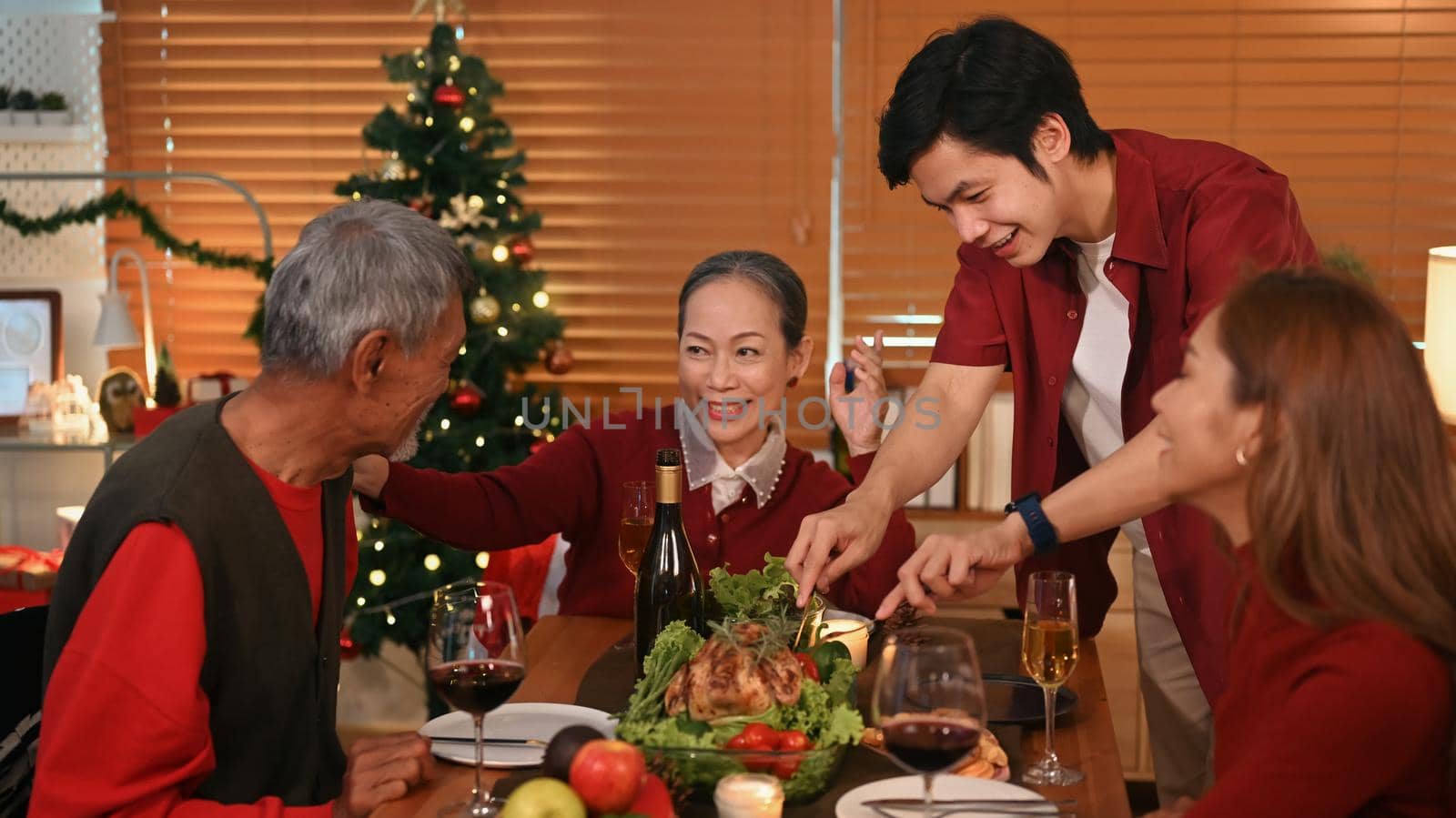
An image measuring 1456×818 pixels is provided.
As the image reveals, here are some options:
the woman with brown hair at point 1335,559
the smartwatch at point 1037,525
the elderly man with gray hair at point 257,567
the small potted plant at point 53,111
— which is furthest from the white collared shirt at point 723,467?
the small potted plant at point 53,111

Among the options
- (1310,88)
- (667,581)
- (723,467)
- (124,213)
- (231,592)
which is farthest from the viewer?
(124,213)

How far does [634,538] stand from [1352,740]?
1.14 metres

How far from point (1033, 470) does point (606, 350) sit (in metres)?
2.29

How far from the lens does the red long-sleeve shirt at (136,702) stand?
1.45 m

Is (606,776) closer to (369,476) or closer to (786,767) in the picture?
(786,767)

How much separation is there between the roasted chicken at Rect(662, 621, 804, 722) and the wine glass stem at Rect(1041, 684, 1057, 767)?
1.03 ft

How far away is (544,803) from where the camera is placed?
1282 millimetres

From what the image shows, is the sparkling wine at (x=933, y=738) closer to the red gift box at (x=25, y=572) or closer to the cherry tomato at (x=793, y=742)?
the cherry tomato at (x=793, y=742)

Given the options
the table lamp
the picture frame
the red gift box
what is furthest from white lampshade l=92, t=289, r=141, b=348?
the red gift box

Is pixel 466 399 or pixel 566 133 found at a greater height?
pixel 566 133

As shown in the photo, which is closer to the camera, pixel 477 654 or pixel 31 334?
pixel 477 654

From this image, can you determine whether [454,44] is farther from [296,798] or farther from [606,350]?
[296,798]

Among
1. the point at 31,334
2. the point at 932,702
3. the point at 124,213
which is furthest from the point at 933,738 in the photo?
the point at 31,334

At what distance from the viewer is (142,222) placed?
4.36 m
